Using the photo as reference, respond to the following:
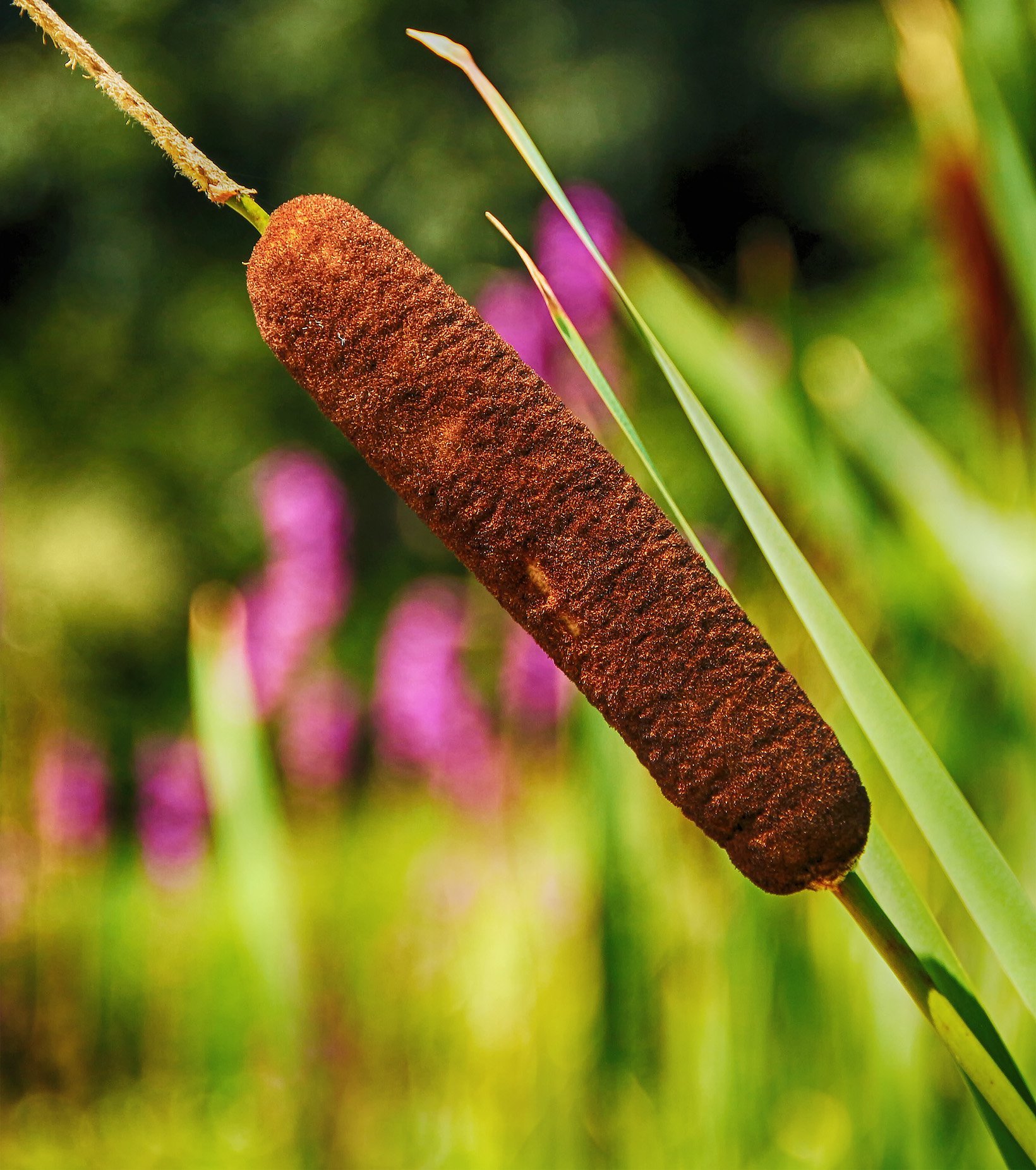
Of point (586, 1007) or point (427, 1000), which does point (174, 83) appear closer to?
point (427, 1000)

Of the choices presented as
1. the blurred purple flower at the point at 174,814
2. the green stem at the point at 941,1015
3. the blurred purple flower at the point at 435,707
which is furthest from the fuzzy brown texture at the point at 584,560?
the blurred purple flower at the point at 174,814

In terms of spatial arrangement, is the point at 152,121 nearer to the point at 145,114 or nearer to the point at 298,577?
the point at 145,114

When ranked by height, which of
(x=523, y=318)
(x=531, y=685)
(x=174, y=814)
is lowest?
(x=174, y=814)

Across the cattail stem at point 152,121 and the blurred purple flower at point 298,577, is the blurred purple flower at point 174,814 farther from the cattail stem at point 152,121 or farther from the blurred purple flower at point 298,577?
the cattail stem at point 152,121

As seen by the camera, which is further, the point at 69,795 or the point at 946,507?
the point at 69,795

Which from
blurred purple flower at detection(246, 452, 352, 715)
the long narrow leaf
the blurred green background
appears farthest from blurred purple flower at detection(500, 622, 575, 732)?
the long narrow leaf

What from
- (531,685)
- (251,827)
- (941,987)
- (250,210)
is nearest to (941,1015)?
(941,987)
